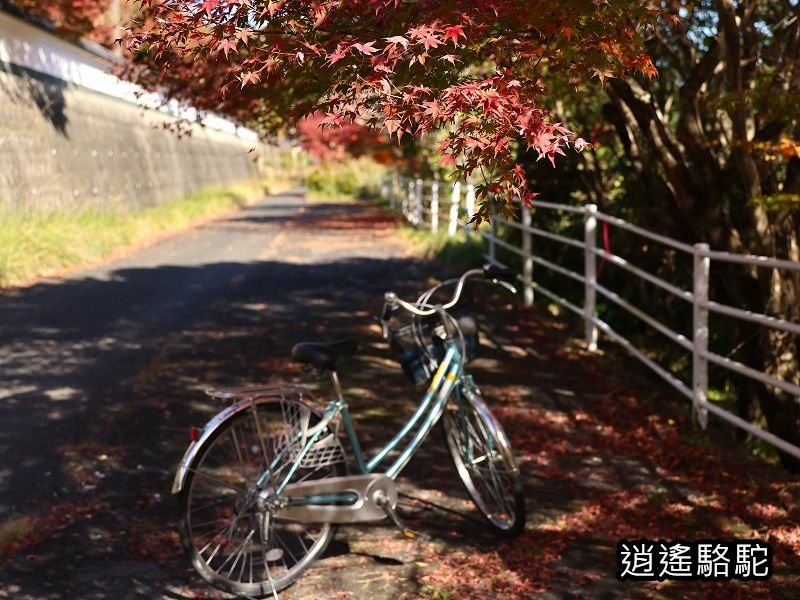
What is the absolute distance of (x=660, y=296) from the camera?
12.5 meters

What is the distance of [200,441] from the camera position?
4508mm

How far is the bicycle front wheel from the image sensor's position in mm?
5297

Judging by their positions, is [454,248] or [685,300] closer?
[685,300]

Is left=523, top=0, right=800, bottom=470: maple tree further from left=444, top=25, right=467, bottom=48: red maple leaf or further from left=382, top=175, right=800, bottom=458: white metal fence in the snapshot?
left=444, top=25, right=467, bottom=48: red maple leaf

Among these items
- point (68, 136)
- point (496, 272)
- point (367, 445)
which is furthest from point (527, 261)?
point (68, 136)

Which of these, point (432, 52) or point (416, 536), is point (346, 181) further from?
point (432, 52)

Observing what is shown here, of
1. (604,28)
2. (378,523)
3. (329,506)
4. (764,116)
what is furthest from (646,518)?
(764,116)

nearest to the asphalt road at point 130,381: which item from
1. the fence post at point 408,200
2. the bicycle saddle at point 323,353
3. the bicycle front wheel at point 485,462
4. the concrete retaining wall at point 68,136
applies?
the bicycle front wheel at point 485,462

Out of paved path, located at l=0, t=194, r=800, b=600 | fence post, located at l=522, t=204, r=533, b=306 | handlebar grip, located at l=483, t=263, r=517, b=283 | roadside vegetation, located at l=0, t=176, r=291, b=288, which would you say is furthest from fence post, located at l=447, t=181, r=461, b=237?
handlebar grip, located at l=483, t=263, r=517, b=283

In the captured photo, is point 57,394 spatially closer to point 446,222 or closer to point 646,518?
point 646,518

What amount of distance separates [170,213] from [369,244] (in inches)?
338

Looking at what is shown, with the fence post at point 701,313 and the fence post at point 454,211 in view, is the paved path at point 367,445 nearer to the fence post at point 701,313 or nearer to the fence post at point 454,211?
the fence post at point 701,313

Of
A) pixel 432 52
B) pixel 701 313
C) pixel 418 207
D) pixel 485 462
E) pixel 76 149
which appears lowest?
pixel 485 462

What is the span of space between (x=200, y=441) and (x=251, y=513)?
0.46 m
